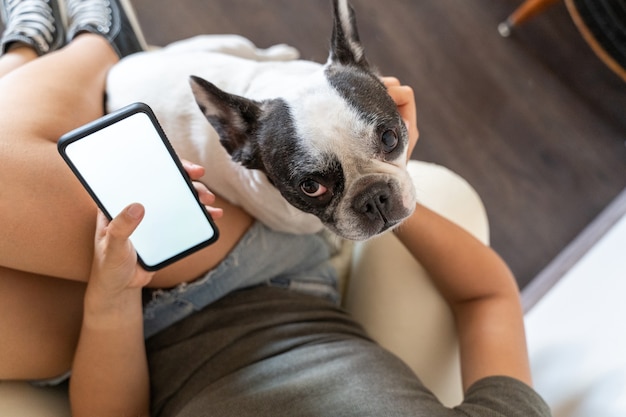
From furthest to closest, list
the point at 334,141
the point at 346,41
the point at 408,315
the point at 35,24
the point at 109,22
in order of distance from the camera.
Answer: the point at 109,22 < the point at 35,24 < the point at 408,315 < the point at 346,41 < the point at 334,141

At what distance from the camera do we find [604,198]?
2135 millimetres

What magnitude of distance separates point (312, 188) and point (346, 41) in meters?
0.35

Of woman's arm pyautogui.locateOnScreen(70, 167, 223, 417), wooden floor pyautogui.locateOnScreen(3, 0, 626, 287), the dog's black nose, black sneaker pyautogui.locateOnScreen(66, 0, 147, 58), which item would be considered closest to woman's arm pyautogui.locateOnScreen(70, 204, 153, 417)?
woman's arm pyautogui.locateOnScreen(70, 167, 223, 417)

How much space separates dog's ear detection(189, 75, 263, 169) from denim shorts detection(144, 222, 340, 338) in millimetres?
197

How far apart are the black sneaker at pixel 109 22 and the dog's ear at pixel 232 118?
602 mm

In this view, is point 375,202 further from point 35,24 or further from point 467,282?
point 35,24

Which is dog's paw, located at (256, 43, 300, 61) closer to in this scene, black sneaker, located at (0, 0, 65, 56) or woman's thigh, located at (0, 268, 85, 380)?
black sneaker, located at (0, 0, 65, 56)

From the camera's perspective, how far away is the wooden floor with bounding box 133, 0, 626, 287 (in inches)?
84.1

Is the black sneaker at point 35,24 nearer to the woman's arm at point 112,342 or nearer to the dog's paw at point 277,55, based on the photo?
the dog's paw at point 277,55

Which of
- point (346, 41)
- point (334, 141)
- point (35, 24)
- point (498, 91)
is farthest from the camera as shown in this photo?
point (498, 91)

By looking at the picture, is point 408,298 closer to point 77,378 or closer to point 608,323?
point 608,323

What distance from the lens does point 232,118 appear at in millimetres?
1191

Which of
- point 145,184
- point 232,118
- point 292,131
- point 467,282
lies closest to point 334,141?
point 292,131

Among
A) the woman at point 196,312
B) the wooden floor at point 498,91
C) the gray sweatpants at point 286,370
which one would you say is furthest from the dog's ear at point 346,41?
the wooden floor at point 498,91
